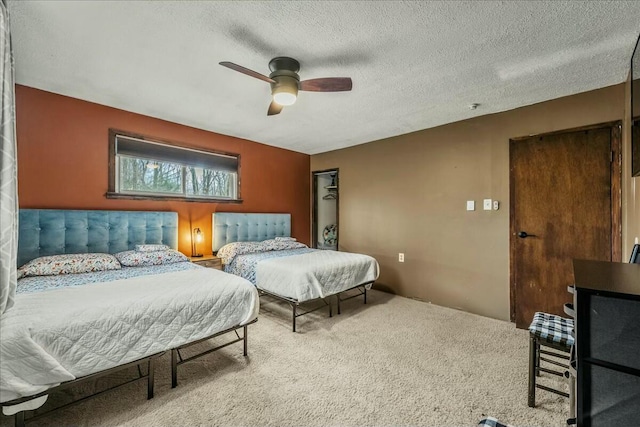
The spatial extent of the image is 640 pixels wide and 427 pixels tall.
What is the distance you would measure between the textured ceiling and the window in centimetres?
51

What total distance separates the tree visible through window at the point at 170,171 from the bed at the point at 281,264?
18.8 inches

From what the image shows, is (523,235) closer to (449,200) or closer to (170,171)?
(449,200)

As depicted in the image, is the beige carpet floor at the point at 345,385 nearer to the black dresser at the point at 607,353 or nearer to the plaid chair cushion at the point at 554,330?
the plaid chair cushion at the point at 554,330

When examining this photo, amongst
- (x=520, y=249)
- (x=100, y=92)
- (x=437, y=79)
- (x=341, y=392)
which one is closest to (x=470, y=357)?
(x=341, y=392)

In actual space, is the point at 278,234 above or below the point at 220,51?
below

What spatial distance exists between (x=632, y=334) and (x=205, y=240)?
4099 millimetres

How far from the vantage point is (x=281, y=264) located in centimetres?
313

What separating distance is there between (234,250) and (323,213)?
8.59 feet

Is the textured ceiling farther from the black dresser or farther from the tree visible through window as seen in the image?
the black dresser

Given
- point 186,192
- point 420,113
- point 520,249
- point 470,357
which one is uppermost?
point 420,113

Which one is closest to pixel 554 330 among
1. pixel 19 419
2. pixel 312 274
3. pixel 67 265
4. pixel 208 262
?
pixel 312 274

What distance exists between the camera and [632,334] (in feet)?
3.15

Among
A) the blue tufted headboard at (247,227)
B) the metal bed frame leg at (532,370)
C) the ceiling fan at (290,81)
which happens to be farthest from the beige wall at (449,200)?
the ceiling fan at (290,81)

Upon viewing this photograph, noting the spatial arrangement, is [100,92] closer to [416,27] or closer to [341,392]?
[416,27]
